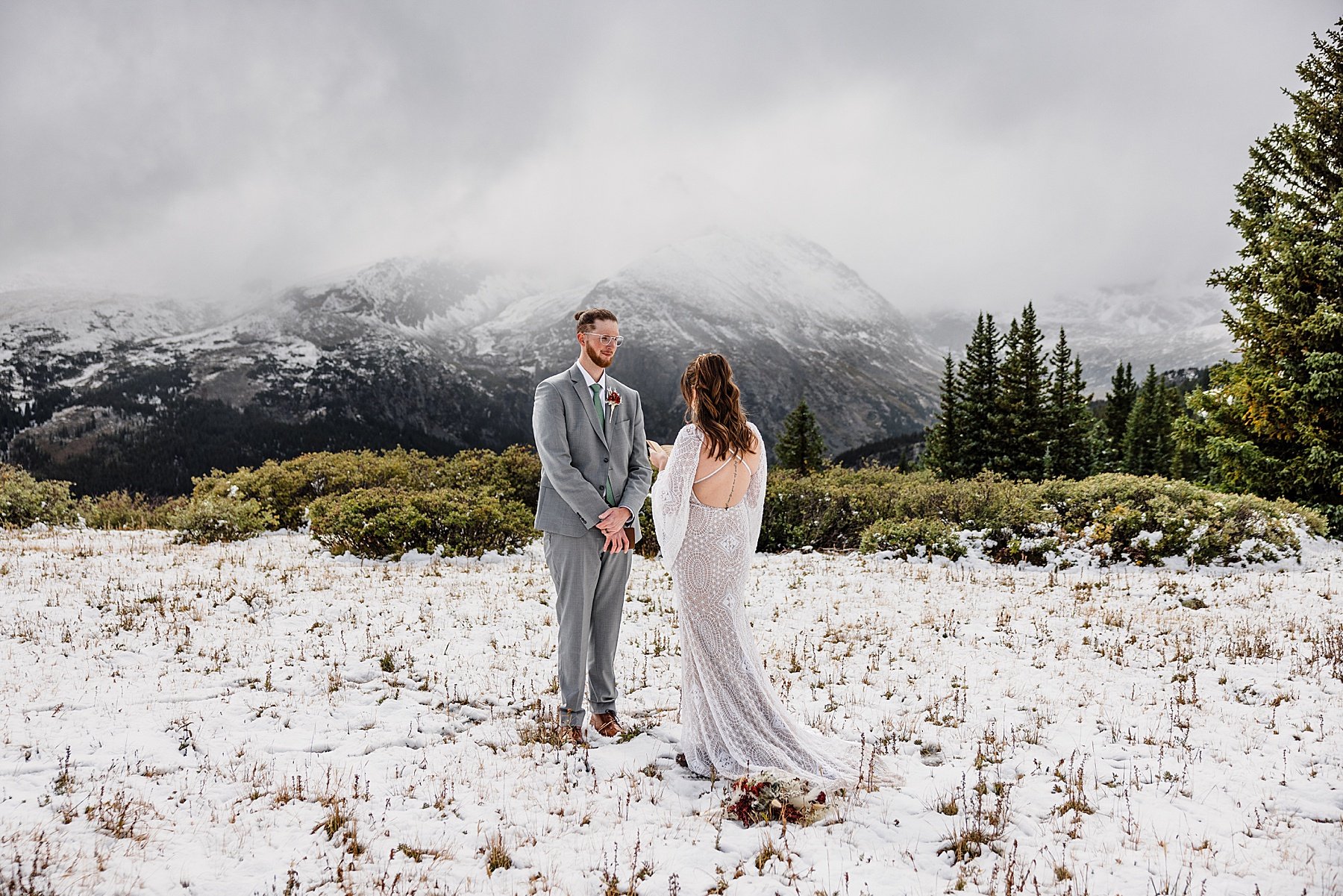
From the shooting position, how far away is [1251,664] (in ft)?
21.5

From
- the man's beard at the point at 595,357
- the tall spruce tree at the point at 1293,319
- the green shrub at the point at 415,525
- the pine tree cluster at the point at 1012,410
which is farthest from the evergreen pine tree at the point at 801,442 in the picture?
the man's beard at the point at 595,357

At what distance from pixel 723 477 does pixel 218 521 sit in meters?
14.3

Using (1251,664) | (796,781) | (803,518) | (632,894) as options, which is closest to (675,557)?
(796,781)

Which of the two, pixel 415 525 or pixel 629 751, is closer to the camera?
pixel 629 751

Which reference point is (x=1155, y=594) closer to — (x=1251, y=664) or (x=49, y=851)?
(x=1251, y=664)

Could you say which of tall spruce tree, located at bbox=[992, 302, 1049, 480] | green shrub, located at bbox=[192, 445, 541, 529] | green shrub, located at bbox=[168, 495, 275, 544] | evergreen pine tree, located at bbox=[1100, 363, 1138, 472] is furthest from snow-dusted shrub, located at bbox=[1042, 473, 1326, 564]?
evergreen pine tree, located at bbox=[1100, 363, 1138, 472]

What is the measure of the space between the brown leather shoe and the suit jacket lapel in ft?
6.68

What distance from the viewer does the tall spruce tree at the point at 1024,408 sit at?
4428 centimetres

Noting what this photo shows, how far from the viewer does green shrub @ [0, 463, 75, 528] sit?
56.9 feet

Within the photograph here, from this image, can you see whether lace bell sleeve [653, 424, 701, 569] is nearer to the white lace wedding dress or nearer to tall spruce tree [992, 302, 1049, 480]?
the white lace wedding dress

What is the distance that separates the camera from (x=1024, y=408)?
4425 centimetres

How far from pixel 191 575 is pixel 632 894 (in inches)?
380

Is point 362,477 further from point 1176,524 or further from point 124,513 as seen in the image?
point 1176,524

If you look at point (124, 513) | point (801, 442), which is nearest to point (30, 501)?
point (124, 513)
